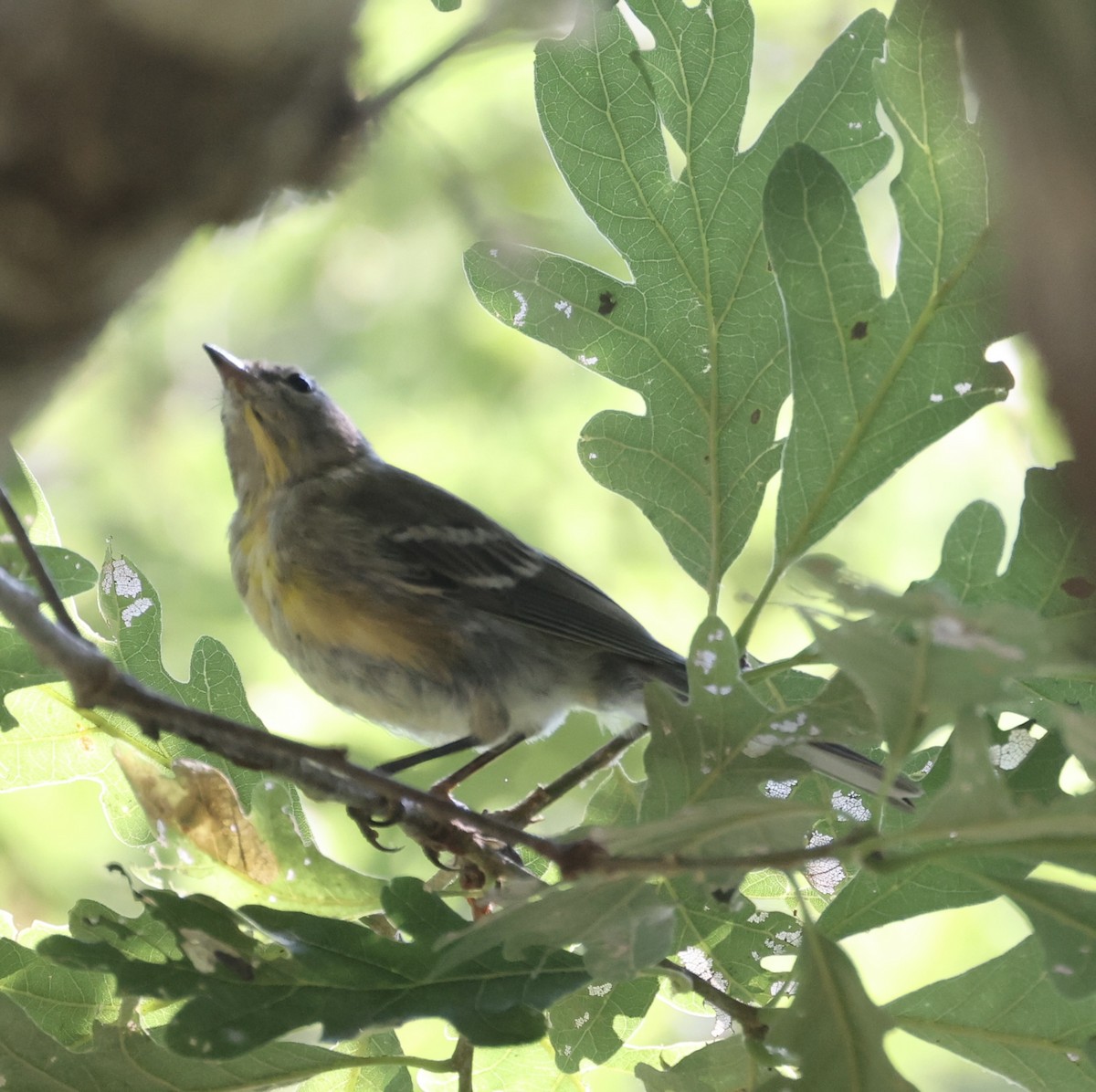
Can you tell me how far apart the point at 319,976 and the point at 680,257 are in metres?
1.33

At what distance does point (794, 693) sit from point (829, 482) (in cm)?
42

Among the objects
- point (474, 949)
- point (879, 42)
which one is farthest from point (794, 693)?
point (879, 42)

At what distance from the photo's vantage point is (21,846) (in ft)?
14.9

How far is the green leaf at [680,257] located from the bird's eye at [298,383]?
1839 millimetres

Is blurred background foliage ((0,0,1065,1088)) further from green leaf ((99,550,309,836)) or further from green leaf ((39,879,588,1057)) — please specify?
green leaf ((39,879,588,1057))

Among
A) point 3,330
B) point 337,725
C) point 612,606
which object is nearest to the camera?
point 3,330

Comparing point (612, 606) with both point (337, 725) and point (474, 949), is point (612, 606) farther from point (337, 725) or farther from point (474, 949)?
point (474, 949)

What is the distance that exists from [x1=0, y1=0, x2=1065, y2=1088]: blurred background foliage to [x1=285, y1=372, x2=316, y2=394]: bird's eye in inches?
18.0

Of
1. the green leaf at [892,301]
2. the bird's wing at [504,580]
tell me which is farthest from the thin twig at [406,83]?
the bird's wing at [504,580]

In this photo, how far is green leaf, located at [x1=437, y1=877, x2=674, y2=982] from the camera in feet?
4.79

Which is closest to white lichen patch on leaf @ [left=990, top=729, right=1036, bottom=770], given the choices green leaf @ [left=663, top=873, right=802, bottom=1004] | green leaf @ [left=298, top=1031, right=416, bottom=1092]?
green leaf @ [left=663, top=873, right=802, bottom=1004]

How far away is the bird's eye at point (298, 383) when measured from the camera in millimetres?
4070

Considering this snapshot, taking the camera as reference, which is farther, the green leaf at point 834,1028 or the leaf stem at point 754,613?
the leaf stem at point 754,613

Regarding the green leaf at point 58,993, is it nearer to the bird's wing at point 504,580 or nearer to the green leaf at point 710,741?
the green leaf at point 710,741
